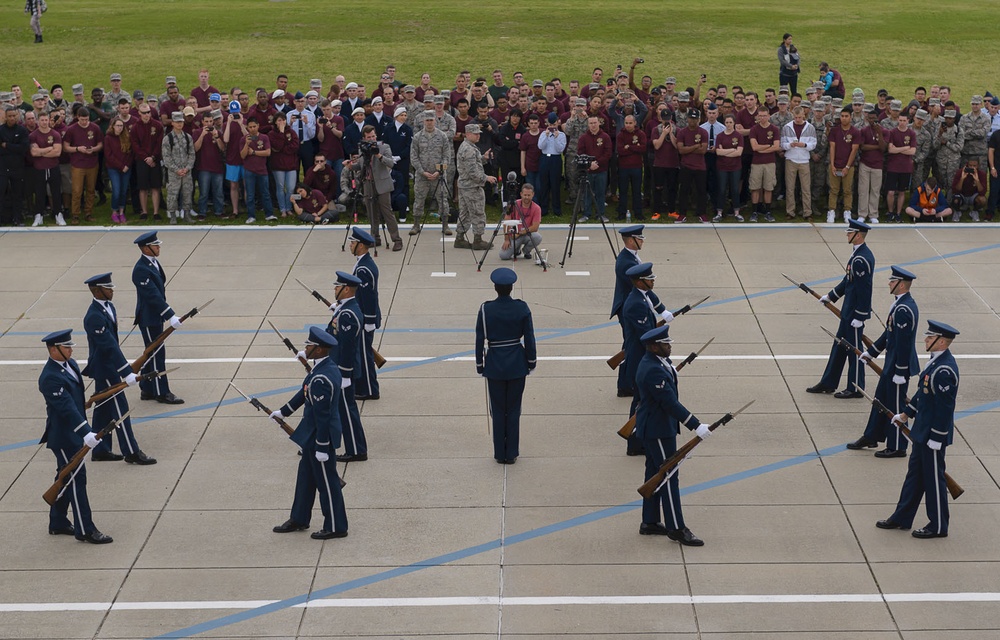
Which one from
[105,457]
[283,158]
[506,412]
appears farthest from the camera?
[283,158]

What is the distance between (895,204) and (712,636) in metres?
13.2

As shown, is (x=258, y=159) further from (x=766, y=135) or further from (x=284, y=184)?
(x=766, y=135)

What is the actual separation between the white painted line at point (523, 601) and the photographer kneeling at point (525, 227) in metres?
9.24

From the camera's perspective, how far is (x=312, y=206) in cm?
2089

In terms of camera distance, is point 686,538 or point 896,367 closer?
point 686,538

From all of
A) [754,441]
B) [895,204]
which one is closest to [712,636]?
[754,441]

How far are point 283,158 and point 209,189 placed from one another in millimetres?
1493

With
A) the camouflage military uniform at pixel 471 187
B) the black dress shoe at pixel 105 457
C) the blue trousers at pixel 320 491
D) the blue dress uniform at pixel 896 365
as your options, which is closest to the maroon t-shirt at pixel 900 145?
the camouflage military uniform at pixel 471 187

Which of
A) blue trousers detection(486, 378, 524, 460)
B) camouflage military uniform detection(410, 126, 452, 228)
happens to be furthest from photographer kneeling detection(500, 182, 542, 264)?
blue trousers detection(486, 378, 524, 460)

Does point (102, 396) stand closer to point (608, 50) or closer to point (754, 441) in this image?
point (754, 441)

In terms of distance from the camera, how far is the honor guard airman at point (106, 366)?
12438mm

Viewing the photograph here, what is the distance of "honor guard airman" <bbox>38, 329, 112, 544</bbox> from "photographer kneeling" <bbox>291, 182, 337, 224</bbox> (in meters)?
9.91

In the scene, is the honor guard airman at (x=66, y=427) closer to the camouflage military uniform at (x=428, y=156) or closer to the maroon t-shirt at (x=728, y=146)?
the camouflage military uniform at (x=428, y=156)

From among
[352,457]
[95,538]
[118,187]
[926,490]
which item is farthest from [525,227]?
[95,538]
